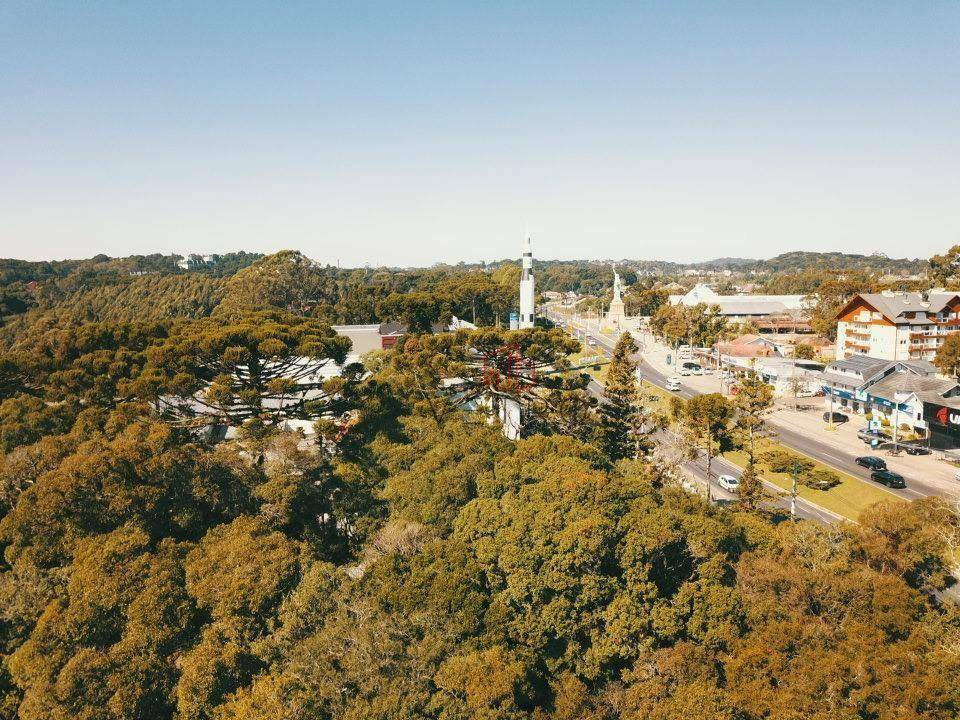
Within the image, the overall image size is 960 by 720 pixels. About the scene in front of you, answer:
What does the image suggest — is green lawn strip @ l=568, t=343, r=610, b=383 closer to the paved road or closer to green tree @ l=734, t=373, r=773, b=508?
the paved road

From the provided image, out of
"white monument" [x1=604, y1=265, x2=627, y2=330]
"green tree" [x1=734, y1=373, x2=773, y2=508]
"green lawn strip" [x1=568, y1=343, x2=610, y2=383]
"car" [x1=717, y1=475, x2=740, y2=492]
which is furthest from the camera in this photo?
"white monument" [x1=604, y1=265, x2=627, y2=330]

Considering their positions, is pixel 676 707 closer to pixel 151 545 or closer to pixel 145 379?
pixel 151 545

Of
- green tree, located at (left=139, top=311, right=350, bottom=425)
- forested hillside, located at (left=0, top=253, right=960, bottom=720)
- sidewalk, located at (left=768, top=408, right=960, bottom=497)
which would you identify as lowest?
sidewalk, located at (left=768, top=408, right=960, bottom=497)

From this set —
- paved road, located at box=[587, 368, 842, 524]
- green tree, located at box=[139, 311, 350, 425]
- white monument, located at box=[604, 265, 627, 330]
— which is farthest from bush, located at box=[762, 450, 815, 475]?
white monument, located at box=[604, 265, 627, 330]

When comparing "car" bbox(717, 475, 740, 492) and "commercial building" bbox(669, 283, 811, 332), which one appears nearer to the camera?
"car" bbox(717, 475, 740, 492)

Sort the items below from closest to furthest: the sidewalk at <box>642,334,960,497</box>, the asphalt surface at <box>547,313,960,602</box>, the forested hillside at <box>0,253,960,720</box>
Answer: the forested hillside at <box>0,253,960,720</box>
the asphalt surface at <box>547,313,960,602</box>
the sidewalk at <box>642,334,960,497</box>

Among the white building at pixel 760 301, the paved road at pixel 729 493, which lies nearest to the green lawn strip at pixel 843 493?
the paved road at pixel 729 493
